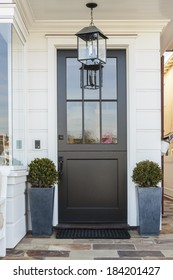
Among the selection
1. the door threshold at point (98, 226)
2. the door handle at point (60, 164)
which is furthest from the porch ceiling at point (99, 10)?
the door threshold at point (98, 226)

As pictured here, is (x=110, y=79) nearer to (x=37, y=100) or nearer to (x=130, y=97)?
(x=130, y=97)

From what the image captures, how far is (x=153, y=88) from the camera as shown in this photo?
180 inches

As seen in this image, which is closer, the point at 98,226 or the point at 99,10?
the point at 99,10

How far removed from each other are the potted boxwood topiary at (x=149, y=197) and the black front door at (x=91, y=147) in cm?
37

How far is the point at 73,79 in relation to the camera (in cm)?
465

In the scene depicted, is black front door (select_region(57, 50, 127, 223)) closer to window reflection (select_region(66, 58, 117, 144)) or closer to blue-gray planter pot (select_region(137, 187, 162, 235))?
window reflection (select_region(66, 58, 117, 144))

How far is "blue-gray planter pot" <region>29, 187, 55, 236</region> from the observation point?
13.7 feet

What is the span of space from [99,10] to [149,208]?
6.96 ft

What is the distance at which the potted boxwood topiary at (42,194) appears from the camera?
13.7 ft

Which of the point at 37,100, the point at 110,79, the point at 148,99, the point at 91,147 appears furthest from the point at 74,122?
the point at 148,99

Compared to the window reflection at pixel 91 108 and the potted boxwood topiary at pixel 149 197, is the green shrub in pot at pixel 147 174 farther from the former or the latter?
the window reflection at pixel 91 108

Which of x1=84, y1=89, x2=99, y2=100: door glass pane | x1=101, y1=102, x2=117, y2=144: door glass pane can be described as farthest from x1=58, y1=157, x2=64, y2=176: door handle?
x1=84, y1=89, x2=99, y2=100: door glass pane

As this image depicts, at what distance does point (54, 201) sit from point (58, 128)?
0.82m
